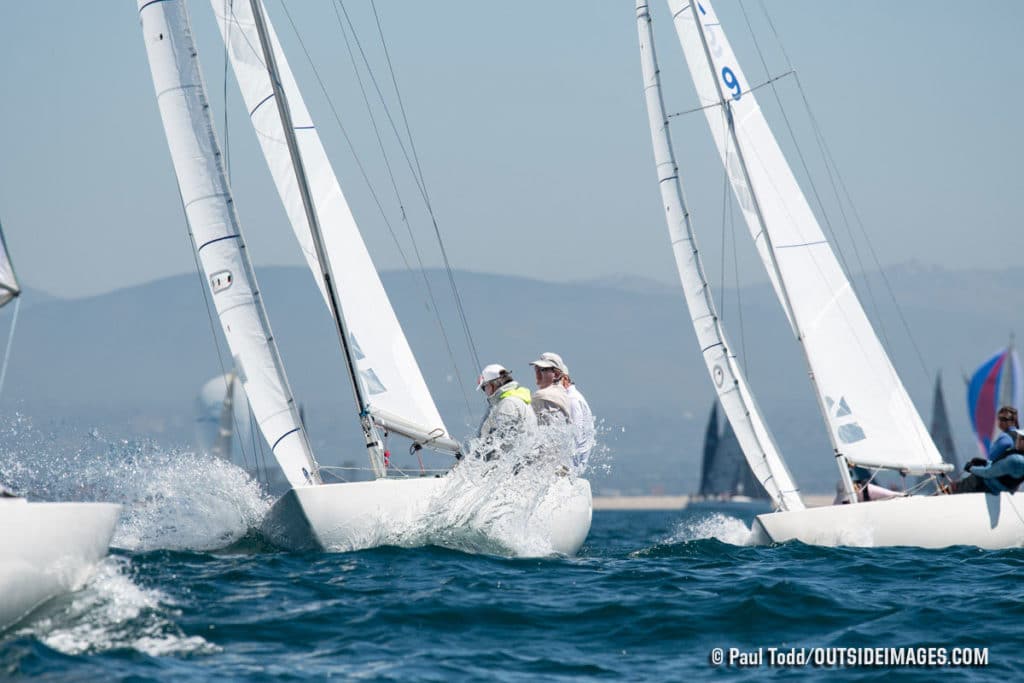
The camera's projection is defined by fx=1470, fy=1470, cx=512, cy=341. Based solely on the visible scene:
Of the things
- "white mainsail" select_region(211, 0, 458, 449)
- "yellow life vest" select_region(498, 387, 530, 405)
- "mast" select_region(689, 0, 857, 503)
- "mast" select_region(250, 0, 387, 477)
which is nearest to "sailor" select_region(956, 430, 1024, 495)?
"mast" select_region(689, 0, 857, 503)

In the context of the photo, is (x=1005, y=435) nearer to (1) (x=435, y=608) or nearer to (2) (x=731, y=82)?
(2) (x=731, y=82)

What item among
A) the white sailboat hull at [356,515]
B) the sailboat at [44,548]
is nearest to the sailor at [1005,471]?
the white sailboat hull at [356,515]

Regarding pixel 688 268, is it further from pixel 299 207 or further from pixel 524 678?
pixel 524 678

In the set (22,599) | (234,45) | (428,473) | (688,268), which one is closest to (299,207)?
(234,45)

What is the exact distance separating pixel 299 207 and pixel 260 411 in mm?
2042

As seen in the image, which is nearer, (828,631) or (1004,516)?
(828,631)

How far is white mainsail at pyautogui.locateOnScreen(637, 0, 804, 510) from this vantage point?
14859 millimetres

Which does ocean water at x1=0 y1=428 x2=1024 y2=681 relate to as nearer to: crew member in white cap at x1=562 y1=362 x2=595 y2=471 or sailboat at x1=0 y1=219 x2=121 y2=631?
sailboat at x1=0 y1=219 x2=121 y2=631

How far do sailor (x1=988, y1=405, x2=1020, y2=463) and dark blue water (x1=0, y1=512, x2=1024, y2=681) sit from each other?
2.12 meters

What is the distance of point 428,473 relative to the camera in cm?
1159

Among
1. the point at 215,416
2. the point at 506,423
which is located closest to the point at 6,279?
the point at 506,423

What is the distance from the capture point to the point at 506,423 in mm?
10914

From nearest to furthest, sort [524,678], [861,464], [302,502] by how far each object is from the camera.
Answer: [524,678]
[302,502]
[861,464]

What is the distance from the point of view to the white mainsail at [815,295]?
14.5 meters
